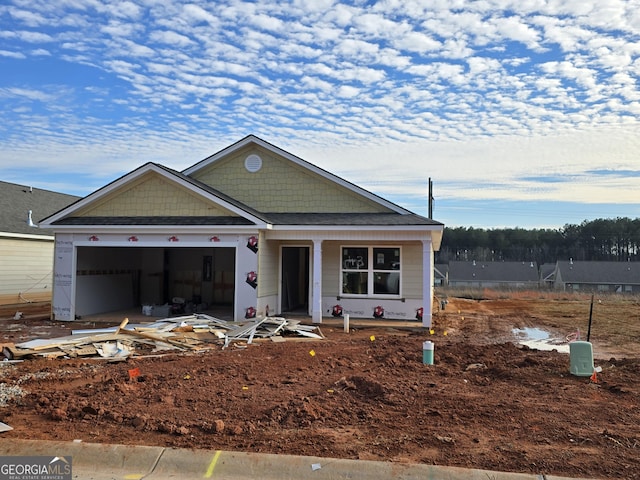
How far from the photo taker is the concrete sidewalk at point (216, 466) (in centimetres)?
480

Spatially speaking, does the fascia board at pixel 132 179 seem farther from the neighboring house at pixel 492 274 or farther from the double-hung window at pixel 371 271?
the neighboring house at pixel 492 274

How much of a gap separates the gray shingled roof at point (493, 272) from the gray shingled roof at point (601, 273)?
4.73 meters

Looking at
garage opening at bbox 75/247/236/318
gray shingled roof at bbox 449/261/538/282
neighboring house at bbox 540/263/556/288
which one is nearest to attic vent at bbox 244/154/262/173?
garage opening at bbox 75/247/236/318

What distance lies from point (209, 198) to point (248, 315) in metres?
3.85

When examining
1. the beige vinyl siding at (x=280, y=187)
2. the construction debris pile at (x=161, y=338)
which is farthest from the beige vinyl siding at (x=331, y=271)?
the construction debris pile at (x=161, y=338)

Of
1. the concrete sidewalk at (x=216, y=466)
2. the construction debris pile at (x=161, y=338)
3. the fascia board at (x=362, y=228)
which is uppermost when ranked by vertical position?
the fascia board at (x=362, y=228)

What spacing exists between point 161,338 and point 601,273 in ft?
219

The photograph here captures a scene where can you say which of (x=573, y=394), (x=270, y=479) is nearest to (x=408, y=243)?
(x=573, y=394)

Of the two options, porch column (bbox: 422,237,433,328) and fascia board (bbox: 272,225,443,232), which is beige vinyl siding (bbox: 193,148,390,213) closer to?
fascia board (bbox: 272,225,443,232)

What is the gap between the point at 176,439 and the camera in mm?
5621

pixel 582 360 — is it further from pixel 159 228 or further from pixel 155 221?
pixel 155 221

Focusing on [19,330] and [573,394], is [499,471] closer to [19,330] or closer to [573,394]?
[573,394]

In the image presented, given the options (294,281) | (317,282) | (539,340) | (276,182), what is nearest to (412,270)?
(317,282)

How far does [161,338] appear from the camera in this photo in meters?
12.0
